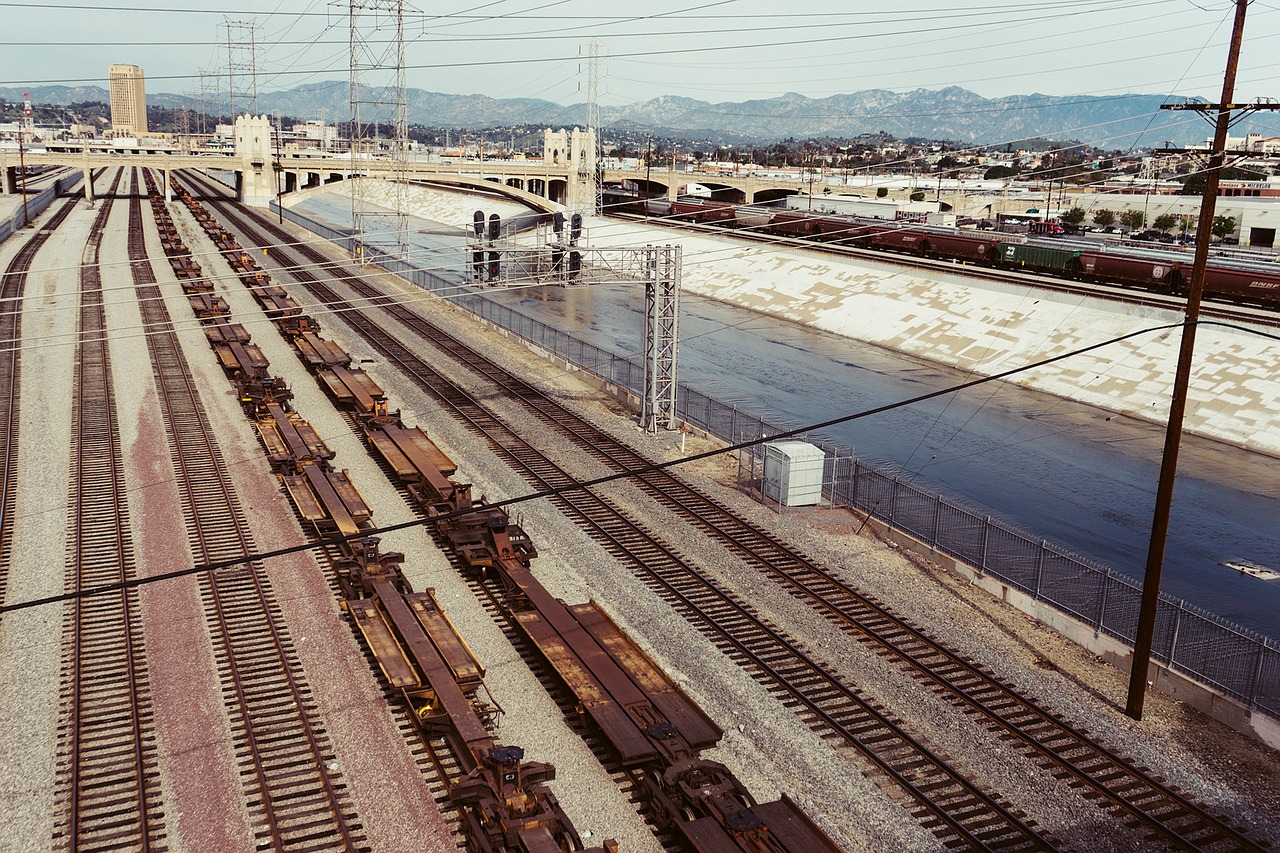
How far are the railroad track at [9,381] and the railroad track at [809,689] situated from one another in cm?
1265

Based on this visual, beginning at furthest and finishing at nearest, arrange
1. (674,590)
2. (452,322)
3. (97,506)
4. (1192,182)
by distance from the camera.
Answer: (1192,182) → (452,322) → (97,506) → (674,590)

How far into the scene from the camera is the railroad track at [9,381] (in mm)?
23623

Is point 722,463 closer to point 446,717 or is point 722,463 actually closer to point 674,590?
point 674,590

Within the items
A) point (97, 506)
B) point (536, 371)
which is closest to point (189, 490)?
point (97, 506)

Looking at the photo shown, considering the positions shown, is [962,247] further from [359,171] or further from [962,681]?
[359,171]

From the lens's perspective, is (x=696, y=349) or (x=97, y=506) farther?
(x=696, y=349)

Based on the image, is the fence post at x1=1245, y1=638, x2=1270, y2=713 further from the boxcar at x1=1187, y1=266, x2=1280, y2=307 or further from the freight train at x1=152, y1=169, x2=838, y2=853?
the boxcar at x1=1187, y1=266, x2=1280, y2=307

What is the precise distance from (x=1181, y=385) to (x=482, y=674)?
12.6 meters

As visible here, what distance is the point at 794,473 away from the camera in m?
27.0

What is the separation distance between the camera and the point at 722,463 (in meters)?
31.2

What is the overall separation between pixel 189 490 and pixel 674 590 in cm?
1358

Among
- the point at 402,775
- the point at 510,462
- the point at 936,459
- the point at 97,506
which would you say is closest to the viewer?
Answer: the point at 402,775

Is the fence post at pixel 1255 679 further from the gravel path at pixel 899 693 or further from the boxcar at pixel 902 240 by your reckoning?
the boxcar at pixel 902 240

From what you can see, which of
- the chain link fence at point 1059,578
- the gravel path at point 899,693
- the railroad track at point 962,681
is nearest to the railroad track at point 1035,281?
the chain link fence at point 1059,578
